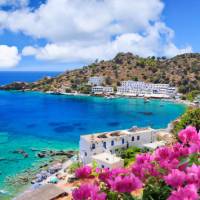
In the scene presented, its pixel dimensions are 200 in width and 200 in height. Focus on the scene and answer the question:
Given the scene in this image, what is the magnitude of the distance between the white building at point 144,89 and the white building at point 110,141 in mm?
60488

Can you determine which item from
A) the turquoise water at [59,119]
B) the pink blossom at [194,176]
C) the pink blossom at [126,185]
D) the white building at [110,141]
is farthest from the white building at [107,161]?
the pink blossom at [194,176]

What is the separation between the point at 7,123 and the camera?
59562mm

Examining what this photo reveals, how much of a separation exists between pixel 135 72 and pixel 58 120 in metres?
53.2

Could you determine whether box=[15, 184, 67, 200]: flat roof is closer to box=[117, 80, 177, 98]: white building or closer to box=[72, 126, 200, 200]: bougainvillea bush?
box=[72, 126, 200, 200]: bougainvillea bush

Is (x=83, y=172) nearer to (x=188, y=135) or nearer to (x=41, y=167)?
(x=188, y=135)

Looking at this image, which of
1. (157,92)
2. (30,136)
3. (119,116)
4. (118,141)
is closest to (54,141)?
(30,136)

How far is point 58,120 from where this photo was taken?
61969 mm

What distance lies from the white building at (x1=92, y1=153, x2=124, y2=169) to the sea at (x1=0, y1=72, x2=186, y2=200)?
22.1 ft

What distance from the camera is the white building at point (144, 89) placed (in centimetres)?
9262

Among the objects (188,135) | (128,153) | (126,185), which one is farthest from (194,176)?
(128,153)

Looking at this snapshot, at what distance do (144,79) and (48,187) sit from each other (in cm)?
8580

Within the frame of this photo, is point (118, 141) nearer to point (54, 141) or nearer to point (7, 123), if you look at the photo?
point (54, 141)

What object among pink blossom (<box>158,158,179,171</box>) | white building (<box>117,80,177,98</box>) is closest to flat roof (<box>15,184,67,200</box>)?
pink blossom (<box>158,158,179,171</box>)

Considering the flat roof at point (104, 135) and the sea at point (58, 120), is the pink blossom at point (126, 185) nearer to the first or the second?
the sea at point (58, 120)
